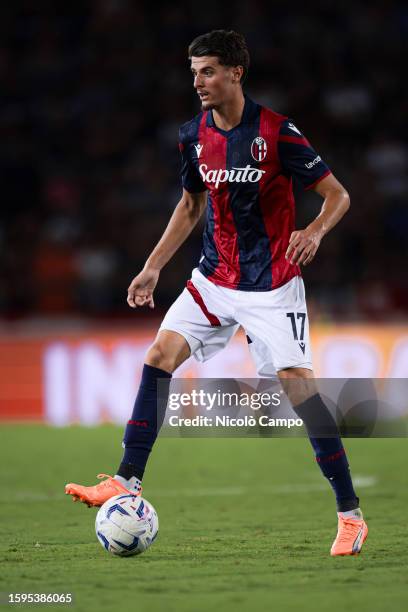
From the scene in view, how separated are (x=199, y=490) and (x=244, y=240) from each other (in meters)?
2.83

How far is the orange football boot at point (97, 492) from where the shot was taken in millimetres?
4883

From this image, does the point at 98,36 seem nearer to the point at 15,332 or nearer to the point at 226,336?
the point at 15,332

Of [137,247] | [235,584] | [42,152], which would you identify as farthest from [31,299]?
[235,584]

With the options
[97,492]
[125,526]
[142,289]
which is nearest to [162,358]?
[142,289]

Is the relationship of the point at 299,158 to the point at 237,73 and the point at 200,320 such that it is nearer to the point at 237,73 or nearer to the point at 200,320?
the point at 237,73

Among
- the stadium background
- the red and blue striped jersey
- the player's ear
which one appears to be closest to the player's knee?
the red and blue striped jersey

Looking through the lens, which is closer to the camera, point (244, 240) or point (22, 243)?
point (244, 240)

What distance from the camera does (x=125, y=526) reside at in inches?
190

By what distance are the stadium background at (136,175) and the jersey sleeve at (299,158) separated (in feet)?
22.2

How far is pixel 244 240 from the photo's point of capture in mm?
5215

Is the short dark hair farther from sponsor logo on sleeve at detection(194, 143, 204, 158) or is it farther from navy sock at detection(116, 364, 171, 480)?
navy sock at detection(116, 364, 171, 480)

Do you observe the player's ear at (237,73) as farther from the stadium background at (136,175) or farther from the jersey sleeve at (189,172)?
the stadium background at (136,175)

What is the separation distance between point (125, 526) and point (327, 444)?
0.96m

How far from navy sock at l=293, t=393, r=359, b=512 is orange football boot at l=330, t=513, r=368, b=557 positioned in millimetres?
70
